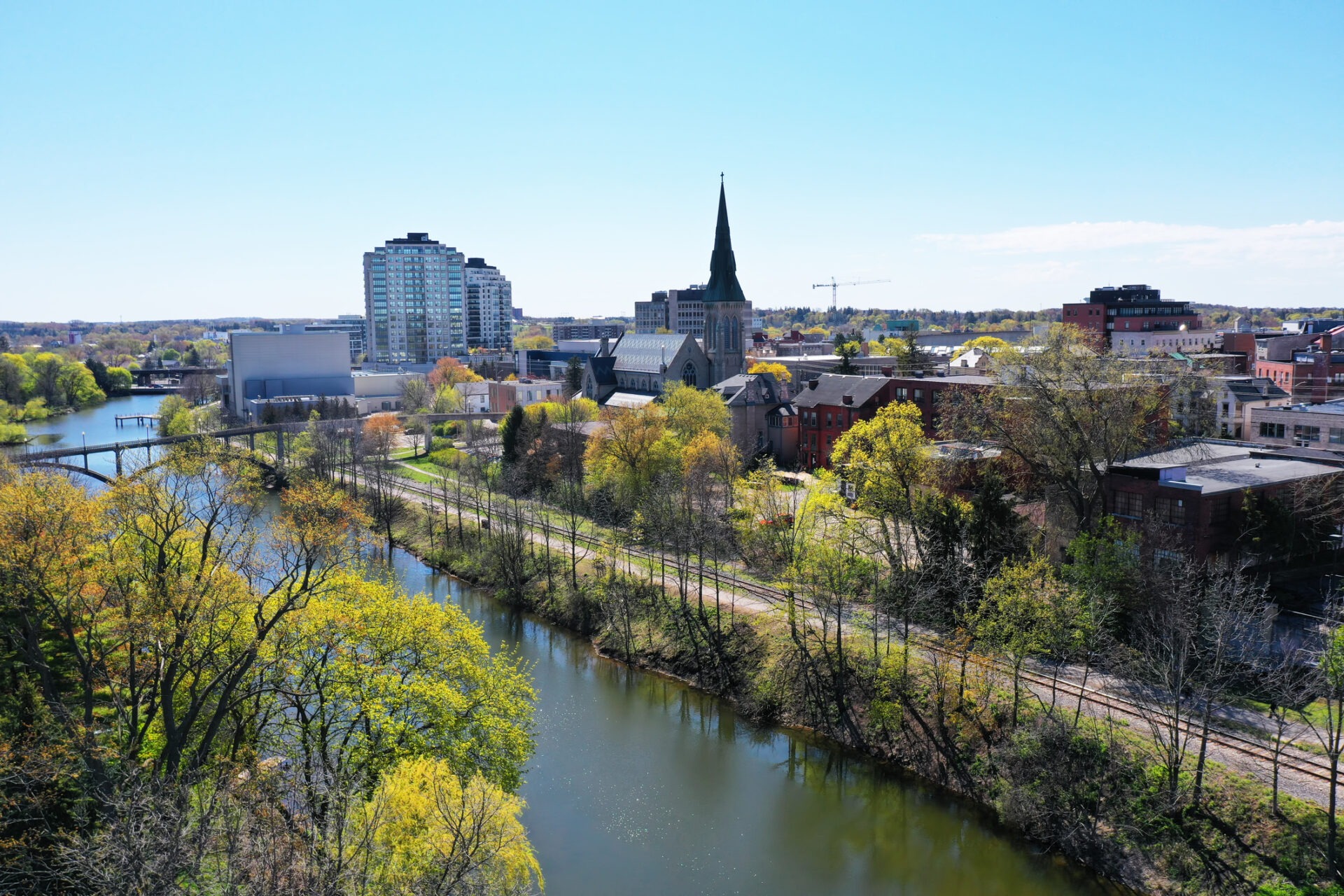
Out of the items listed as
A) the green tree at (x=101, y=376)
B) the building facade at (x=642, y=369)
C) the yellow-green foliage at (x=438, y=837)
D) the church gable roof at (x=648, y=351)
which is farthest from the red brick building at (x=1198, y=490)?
the green tree at (x=101, y=376)

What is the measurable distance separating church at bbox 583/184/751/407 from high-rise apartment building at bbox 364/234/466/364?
105 m

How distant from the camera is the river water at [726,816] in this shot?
23.6m

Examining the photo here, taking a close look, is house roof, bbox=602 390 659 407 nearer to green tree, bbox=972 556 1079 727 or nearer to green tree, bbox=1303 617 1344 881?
green tree, bbox=972 556 1079 727

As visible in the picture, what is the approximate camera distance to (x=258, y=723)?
24516mm

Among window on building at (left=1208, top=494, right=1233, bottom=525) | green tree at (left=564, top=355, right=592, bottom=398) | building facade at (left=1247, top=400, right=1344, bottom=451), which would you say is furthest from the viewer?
green tree at (left=564, top=355, right=592, bottom=398)

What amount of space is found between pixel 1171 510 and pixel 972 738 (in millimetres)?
11631

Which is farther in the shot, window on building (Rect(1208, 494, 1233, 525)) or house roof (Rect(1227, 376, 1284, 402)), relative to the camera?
house roof (Rect(1227, 376, 1284, 402))

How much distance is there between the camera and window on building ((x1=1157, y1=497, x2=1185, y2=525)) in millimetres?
32688

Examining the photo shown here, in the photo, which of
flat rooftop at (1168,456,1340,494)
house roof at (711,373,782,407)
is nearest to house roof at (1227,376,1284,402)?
flat rooftop at (1168,456,1340,494)

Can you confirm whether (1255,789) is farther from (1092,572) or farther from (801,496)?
(801,496)

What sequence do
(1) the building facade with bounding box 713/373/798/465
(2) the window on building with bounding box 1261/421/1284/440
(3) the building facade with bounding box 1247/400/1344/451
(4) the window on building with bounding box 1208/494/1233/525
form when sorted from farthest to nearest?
(1) the building facade with bounding box 713/373/798/465
(2) the window on building with bounding box 1261/421/1284/440
(3) the building facade with bounding box 1247/400/1344/451
(4) the window on building with bounding box 1208/494/1233/525

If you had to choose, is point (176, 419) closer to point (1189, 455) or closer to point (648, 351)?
point (648, 351)

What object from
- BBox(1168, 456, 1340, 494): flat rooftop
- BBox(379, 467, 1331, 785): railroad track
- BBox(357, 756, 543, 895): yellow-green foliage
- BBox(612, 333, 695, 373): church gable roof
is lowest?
BBox(379, 467, 1331, 785): railroad track

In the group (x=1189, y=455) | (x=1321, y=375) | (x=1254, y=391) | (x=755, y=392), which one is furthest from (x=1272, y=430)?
(x=755, y=392)
